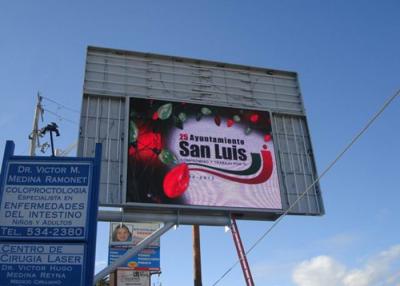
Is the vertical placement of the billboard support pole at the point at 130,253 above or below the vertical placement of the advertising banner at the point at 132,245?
below

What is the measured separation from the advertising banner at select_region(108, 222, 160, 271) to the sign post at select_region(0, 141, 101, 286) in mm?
17303

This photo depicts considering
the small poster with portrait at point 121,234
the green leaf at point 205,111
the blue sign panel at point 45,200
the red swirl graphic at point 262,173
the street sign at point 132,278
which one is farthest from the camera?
the small poster with portrait at point 121,234

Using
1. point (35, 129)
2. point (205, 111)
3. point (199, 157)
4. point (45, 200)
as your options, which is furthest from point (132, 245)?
point (45, 200)

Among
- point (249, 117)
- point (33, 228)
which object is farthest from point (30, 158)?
point (249, 117)

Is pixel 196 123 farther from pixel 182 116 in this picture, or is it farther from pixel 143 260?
pixel 143 260

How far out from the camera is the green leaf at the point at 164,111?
14.1 metres

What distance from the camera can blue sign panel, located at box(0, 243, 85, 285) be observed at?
752cm

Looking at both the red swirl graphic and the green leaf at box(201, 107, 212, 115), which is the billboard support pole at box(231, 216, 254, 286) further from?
the green leaf at box(201, 107, 212, 115)

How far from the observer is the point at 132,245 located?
27578 mm

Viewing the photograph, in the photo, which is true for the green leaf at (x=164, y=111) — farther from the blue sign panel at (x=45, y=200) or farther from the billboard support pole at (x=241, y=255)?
the blue sign panel at (x=45, y=200)

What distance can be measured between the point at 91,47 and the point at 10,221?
8192mm

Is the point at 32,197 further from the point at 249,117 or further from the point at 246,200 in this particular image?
the point at 249,117

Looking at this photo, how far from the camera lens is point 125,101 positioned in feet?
46.4

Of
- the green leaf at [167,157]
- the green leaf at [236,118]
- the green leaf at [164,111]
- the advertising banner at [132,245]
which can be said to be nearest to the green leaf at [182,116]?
the green leaf at [164,111]
